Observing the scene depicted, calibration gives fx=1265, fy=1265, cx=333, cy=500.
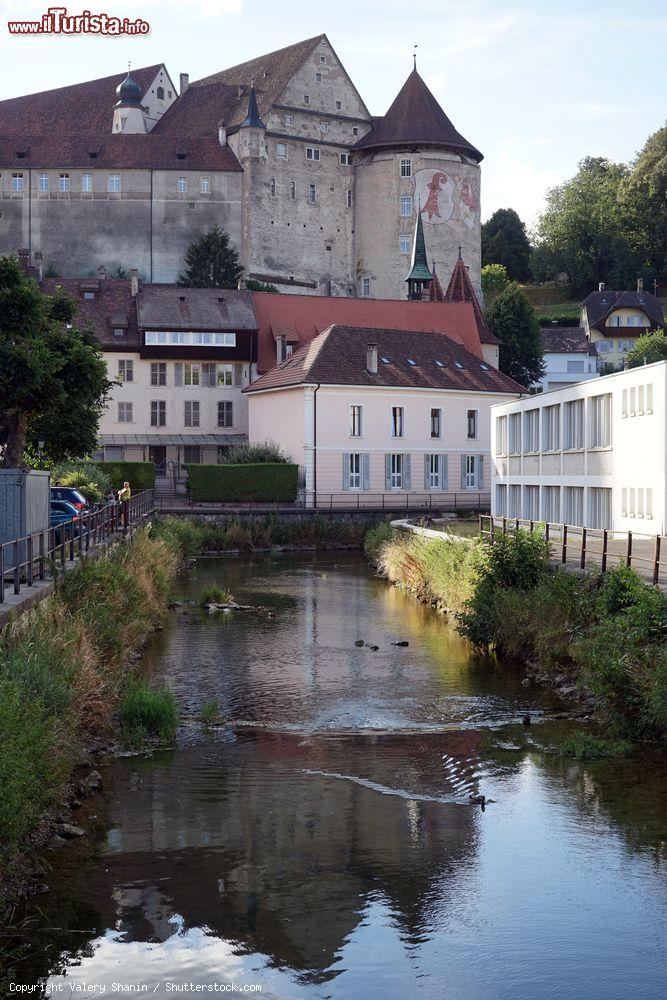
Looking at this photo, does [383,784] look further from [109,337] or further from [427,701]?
[109,337]

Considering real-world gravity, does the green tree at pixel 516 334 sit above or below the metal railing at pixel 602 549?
above

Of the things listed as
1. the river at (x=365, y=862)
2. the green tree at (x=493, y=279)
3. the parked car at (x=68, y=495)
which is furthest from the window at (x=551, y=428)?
the green tree at (x=493, y=279)

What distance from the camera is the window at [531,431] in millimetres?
37125

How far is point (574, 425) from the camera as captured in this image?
33.0 metres

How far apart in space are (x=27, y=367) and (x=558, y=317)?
94.2 metres

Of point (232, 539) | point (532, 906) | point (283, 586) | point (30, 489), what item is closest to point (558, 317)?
point (232, 539)

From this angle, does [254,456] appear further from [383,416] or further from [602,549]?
[602,549]

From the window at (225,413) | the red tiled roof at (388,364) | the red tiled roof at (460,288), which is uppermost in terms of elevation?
the red tiled roof at (460,288)

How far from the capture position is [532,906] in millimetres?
10469

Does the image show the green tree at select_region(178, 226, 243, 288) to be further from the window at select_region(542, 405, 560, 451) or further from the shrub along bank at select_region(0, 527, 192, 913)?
the shrub along bank at select_region(0, 527, 192, 913)

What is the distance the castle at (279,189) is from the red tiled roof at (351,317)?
22361 millimetres

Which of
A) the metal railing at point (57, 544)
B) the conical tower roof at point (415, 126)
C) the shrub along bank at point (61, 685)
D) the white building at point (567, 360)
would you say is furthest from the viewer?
the white building at point (567, 360)

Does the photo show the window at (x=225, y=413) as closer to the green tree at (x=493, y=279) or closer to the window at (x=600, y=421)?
the window at (x=600, y=421)

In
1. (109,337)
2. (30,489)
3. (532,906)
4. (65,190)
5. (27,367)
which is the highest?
(65,190)
